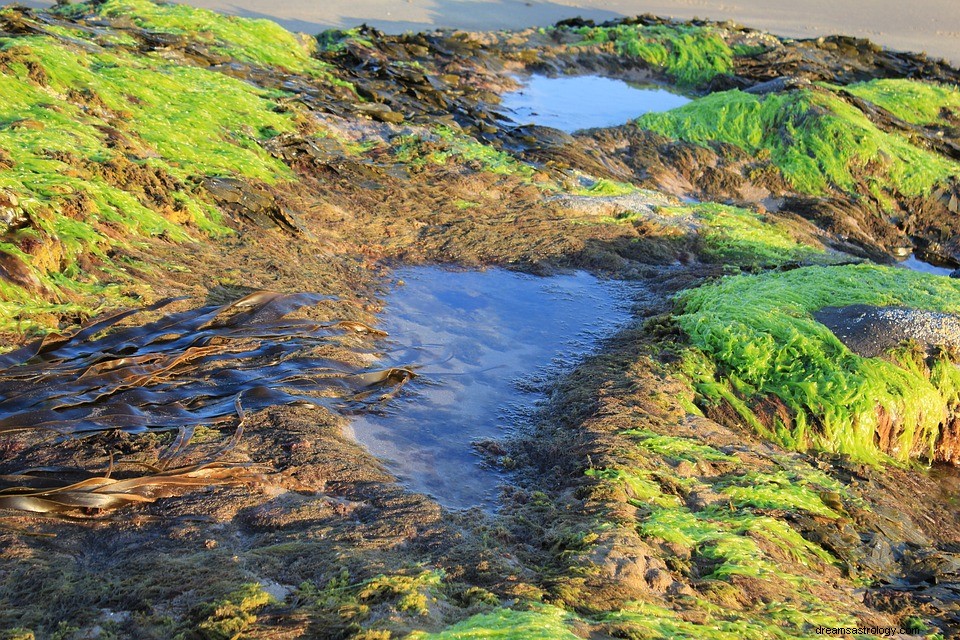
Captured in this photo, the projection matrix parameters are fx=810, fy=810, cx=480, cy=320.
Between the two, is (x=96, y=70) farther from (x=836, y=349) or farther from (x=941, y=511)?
(x=941, y=511)

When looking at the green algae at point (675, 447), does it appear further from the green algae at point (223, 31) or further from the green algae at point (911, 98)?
the green algae at point (911, 98)

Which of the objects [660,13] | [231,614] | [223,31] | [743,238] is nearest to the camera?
[231,614]

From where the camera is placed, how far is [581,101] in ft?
39.8

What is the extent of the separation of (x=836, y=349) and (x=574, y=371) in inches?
65.0

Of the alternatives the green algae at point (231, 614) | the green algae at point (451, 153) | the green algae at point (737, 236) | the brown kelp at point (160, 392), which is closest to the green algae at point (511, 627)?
the green algae at point (231, 614)

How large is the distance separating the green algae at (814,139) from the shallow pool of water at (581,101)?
0.93 metres

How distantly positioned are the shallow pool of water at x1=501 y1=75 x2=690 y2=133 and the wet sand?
2.58 meters

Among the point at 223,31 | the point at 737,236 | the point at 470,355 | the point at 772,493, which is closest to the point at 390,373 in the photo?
the point at 470,355

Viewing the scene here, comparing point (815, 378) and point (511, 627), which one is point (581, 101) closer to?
point (815, 378)

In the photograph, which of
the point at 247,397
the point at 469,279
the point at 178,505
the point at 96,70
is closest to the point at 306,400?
the point at 247,397

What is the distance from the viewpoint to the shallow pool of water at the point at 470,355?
3941 mm

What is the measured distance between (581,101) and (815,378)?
8094 mm

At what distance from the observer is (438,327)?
5.42m

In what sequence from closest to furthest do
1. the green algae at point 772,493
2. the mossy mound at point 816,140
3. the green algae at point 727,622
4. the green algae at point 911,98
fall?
1. the green algae at point 727,622
2. the green algae at point 772,493
3. the mossy mound at point 816,140
4. the green algae at point 911,98
